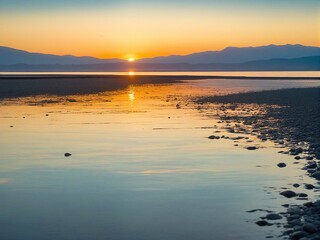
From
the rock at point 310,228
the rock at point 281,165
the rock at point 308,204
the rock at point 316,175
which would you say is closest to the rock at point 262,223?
the rock at point 310,228

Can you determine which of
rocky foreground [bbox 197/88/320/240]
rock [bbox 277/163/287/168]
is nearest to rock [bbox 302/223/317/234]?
rocky foreground [bbox 197/88/320/240]

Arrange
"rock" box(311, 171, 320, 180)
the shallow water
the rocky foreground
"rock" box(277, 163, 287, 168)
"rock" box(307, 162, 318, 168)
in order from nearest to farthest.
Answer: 1. the rocky foreground
2. the shallow water
3. "rock" box(311, 171, 320, 180)
4. "rock" box(307, 162, 318, 168)
5. "rock" box(277, 163, 287, 168)

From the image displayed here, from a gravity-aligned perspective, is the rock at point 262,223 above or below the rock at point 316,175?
above

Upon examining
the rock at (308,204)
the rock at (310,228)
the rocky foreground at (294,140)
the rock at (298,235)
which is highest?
the rock at (310,228)

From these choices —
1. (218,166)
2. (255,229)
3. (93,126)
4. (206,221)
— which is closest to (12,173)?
(218,166)

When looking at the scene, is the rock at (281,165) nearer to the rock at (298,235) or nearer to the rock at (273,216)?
the rock at (273,216)

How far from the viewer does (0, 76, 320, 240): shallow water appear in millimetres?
10734

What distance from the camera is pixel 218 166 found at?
1769cm

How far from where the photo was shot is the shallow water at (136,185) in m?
10.7

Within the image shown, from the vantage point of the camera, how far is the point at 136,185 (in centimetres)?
1470

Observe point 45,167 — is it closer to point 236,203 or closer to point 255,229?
point 236,203

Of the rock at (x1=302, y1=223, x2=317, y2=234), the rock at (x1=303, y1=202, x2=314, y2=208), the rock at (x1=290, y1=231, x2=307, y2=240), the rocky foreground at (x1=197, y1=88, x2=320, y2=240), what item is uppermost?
the rock at (x1=302, y1=223, x2=317, y2=234)

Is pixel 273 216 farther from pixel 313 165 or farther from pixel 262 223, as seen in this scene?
pixel 313 165

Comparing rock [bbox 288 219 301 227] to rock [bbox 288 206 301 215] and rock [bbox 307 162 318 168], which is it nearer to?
rock [bbox 288 206 301 215]
